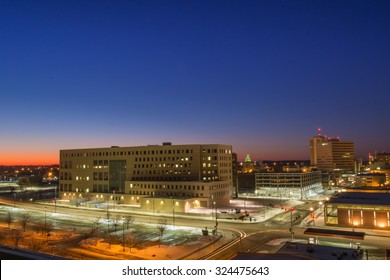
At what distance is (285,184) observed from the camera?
101625mm

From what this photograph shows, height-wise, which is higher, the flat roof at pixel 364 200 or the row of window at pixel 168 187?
the row of window at pixel 168 187

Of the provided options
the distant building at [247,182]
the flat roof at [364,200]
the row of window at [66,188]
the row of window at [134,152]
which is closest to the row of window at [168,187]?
the row of window at [134,152]

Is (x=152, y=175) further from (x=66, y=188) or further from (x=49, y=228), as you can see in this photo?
(x=49, y=228)

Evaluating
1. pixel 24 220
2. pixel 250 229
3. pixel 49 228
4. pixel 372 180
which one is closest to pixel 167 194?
pixel 49 228

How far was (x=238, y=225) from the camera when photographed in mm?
51500

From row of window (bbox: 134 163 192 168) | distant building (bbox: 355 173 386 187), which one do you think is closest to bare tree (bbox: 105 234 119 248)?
row of window (bbox: 134 163 192 168)

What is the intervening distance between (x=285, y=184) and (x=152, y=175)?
138 ft

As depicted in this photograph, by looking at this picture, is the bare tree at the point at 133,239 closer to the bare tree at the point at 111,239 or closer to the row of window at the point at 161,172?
the bare tree at the point at 111,239

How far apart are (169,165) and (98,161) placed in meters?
21.7

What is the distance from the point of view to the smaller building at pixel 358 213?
153 feet

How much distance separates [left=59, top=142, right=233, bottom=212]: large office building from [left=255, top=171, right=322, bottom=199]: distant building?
22.8 metres

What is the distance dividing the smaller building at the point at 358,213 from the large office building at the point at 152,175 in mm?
26762

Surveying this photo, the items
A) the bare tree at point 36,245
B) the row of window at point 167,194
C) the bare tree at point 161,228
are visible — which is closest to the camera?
the bare tree at point 36,245

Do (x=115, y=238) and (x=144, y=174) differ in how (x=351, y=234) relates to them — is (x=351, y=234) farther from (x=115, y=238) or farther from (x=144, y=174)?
(x=144, y=174)
